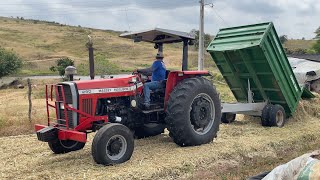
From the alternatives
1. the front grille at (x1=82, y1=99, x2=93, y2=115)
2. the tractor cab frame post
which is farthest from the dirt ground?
the tractor cab frame post

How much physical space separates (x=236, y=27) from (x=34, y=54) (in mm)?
46069

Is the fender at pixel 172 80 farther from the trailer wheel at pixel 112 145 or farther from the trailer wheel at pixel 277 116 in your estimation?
the trailer wheel at pixel 277 116

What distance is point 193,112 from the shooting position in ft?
24.4

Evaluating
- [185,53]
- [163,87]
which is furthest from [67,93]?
[185,53]

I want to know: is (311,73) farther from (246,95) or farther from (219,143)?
(219,143)

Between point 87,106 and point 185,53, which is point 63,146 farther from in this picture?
point 185,53

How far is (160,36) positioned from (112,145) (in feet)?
8.47

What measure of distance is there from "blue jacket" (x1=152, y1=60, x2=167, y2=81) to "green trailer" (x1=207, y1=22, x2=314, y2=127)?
2296 millimetres

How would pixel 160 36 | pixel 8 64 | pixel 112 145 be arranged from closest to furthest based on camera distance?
1. pixel 112 145
2. pixel 160 36
3. pixel 8 64

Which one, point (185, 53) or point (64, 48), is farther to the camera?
point (64, 48)

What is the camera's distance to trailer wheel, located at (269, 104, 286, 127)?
935 cm

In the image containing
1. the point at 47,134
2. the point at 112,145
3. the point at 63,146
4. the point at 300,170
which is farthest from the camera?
the point at 63,146

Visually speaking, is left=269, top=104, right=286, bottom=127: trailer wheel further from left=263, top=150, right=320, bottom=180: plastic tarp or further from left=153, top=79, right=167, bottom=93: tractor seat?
left=263, top=150, right=320, bottom=180: plastic tarp

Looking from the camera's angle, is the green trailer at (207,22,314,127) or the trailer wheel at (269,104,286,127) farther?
the trailer wheel at (269,104,286,127)
